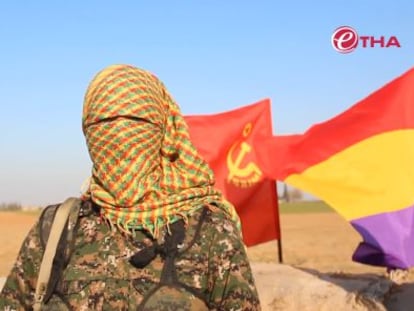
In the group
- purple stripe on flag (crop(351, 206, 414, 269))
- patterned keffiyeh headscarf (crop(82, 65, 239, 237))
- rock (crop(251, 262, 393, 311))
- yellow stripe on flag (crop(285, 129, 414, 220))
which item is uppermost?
patterned keffiyeh headscarf (crop(82, 65, 239, 237))

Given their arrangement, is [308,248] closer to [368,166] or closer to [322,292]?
[368,166]

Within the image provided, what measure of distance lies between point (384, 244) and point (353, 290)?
1.68 feet

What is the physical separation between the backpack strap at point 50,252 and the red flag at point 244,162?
6950 millimetres

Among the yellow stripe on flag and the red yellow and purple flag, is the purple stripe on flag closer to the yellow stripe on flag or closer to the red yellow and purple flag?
the red yellow and purple flag

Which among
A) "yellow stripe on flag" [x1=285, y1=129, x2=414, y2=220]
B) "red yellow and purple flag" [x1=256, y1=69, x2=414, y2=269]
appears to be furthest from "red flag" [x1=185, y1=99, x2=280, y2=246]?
"yellow stripe on flag" [x1=285, y1=129, x2=414, y2=220]

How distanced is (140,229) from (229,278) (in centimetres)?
27

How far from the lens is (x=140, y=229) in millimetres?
1906

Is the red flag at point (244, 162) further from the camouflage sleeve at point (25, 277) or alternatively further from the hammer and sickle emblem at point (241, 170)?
the camouflage sleeve at point (25, 277)

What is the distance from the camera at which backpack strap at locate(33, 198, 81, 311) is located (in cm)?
188

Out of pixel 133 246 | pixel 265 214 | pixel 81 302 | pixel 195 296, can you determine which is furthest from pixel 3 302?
pixel 265 214

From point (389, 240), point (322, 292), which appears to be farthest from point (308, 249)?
point (389, 240)

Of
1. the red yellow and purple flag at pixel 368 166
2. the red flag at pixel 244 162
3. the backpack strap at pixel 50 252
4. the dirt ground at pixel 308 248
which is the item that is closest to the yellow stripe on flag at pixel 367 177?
the red yellow and purple flag at pixel 368 166

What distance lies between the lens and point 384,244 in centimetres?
609

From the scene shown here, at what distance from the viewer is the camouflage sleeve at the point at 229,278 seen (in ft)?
6.10
